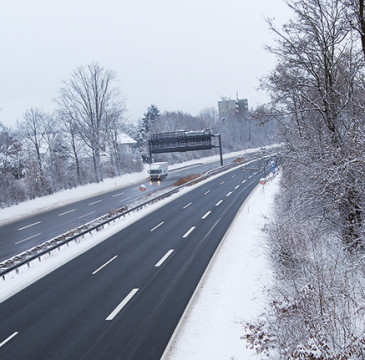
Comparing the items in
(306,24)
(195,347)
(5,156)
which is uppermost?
(306,24)

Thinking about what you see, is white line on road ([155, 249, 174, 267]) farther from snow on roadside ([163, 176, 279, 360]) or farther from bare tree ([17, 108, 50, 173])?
bare tree ([17, 108, 50, 173])

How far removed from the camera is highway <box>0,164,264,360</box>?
340 inches

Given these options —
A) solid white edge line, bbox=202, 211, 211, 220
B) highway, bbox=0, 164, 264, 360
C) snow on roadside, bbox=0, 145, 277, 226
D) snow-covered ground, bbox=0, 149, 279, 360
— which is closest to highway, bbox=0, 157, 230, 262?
snow on roadside, bbox=0, 145, 277, 226

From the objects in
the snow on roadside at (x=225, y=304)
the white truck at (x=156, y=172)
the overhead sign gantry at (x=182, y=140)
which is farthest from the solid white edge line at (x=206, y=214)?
the overhead sign gantry at (x=182, y=140)

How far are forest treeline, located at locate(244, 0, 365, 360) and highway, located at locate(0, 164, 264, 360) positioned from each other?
9.61 ft

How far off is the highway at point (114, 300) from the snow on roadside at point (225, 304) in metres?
0.41

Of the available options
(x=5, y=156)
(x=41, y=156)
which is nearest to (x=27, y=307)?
(x=5, y=156)

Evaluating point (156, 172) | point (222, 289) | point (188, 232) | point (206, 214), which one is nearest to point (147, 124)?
point (156, 172)

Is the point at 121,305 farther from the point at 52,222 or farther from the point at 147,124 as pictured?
the point at 147,124

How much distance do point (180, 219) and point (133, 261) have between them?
8.38 m

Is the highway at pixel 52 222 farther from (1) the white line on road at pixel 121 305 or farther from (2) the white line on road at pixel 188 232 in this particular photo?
(1) the white line on road at pixel 121 305

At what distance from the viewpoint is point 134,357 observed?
26.3ft

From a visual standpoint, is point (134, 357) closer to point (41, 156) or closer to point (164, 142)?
point (41, 156)

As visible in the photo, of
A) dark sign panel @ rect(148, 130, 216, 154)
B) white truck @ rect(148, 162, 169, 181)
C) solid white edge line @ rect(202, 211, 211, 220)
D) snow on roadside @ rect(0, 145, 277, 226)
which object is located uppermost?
dark sign panel @ rect(148, 130, 216, 154)
